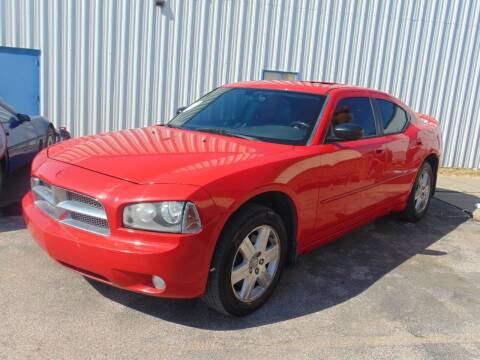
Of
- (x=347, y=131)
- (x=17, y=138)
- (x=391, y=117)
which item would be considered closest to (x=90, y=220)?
(x=347, y=131)

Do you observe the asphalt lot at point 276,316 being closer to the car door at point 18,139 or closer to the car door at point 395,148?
the car door at point 395,148

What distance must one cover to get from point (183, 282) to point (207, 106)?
2268 mm

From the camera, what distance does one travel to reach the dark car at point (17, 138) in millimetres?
5418

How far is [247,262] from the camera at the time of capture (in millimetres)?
3197

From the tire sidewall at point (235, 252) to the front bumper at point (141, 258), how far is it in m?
0.16

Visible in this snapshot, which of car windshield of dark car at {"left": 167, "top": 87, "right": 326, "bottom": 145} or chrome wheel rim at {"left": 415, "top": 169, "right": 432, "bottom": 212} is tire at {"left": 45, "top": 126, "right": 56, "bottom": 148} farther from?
chrome wheel rim at {"left": 415, "top": 169, "right": 432, "bottom": 212}

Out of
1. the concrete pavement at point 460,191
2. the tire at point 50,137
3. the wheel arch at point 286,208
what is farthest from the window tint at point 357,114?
the tire at point 50,137

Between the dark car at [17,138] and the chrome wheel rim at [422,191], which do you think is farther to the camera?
the chrome wheel rim at [422,191]

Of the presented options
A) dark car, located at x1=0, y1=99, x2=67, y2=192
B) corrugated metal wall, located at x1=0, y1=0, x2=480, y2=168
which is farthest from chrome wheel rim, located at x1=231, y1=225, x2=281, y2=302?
corrugated metal wall, located at x1=0, y1=0, x2=480, y2=168

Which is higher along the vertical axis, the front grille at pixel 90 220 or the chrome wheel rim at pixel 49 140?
the front grille at pixel 90 220

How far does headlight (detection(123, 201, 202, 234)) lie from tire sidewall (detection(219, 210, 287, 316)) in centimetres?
32

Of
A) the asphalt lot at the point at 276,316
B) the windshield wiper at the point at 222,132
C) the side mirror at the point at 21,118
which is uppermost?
the windshield wiper at the point at 222,132

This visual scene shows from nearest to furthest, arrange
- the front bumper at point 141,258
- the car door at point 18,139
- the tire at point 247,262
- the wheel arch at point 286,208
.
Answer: the front bumper at point 141,258
the tire at point 247,262
the wheel arch at point 286,208
the car door at point 18,139

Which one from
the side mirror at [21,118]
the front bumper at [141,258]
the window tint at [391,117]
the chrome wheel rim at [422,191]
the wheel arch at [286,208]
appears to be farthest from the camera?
the side mirror at [21,118]
